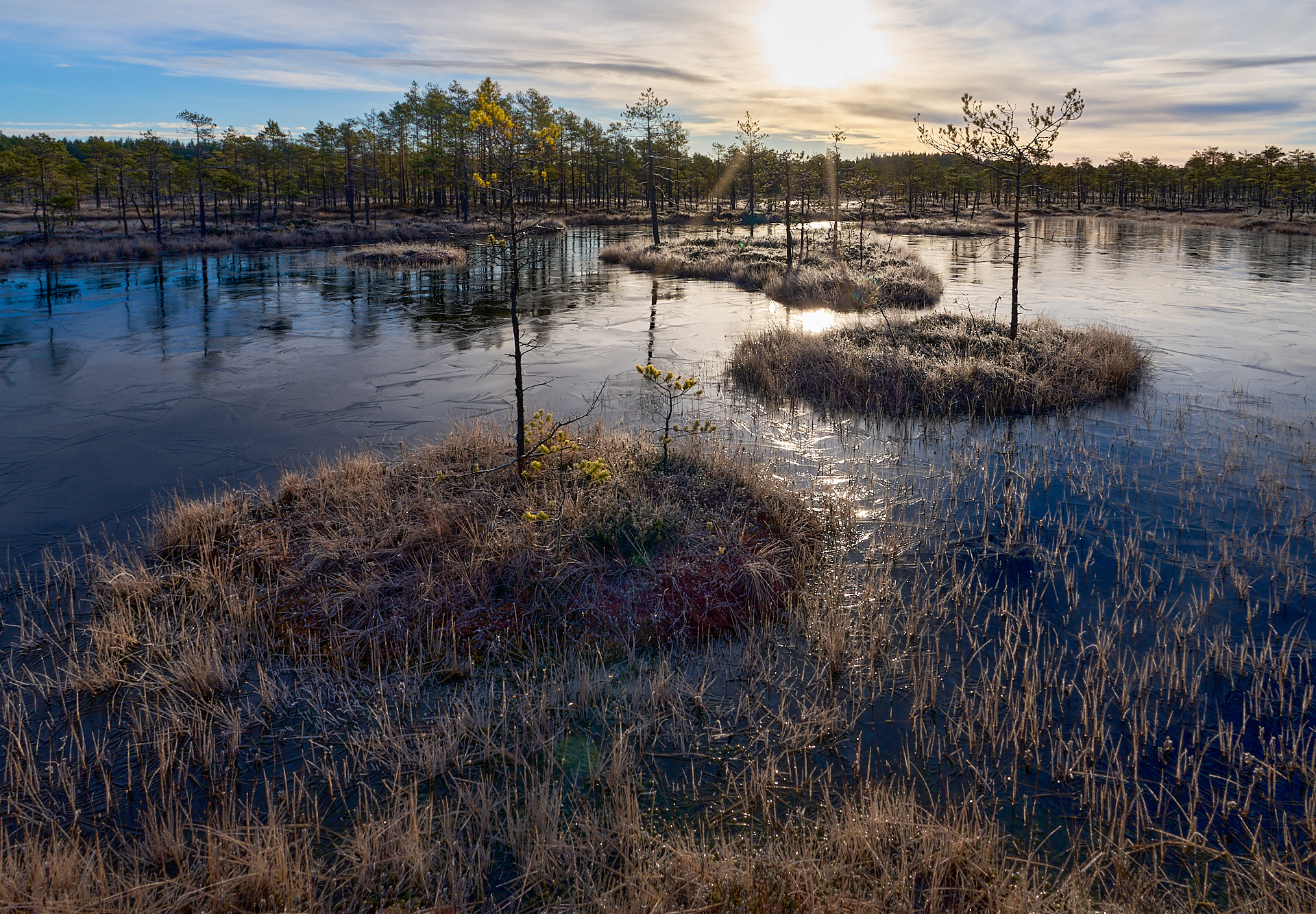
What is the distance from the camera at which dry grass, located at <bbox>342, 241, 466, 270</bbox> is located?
38.2 m

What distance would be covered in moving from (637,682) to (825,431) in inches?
306

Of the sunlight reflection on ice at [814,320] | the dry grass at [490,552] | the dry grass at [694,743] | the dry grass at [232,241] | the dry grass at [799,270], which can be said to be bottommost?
the dry grass at [694,743]

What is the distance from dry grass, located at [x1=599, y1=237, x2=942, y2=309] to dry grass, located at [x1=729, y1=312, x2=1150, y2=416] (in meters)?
8.26

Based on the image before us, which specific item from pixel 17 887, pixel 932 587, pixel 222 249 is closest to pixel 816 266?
pixel 932 587

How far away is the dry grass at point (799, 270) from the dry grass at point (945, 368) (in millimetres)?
8261

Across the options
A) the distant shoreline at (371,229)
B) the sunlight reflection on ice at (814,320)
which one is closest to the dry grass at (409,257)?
the distant shoreline at (371,229)

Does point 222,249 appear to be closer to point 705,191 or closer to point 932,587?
point 932,587

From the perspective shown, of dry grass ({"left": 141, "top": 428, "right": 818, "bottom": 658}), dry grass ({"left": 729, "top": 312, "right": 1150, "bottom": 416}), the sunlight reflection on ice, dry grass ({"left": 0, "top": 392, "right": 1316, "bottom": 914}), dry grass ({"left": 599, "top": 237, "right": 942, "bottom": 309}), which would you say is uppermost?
dry grass ({"left": 599, "top": 237, "right": 942, "bottom": 309})

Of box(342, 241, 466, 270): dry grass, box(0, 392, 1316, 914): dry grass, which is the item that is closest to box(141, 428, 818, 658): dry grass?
box(0, 392, 1316, 914): dry grass

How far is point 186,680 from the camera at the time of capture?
567 centimetres

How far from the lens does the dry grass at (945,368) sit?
1402 centimetres

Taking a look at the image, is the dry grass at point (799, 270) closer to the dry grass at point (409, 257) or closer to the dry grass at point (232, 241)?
the dry grass at point (232, 241)

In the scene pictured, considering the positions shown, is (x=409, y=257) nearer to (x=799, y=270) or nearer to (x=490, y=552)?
(x=799, y=270)

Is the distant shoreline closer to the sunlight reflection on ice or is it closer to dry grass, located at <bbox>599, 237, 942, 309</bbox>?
dry grass, located at <bbox>599, 237, 942, 309</bbox>
